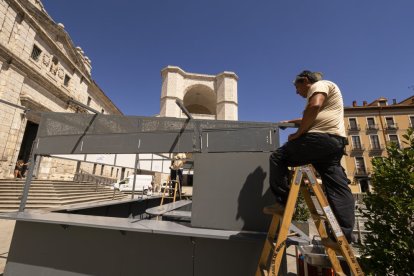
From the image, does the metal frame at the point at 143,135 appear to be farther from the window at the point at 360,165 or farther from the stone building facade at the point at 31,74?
the window at the point at 360,165

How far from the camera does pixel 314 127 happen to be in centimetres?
227

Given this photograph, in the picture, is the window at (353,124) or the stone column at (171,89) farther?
the window at (353,124)

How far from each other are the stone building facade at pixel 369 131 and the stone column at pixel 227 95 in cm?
2191

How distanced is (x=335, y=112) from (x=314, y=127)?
0.31 metres

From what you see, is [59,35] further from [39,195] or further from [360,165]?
[360,165]

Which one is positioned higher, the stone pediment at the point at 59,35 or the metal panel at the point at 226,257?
the stone pediment at the point at 59,35

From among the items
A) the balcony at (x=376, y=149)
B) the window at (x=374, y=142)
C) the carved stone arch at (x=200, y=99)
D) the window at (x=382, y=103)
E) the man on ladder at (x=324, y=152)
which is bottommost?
the man on ladder at (x=324, y=152)

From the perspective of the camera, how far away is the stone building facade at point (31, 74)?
50.6ft

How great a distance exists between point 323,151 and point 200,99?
153 ft

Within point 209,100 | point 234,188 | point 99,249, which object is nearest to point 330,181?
point 234,188

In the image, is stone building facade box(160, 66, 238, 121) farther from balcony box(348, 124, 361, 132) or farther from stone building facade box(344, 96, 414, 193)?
stone building facade box(344, 96, 414, 193)

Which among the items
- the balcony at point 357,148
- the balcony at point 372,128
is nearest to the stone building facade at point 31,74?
the balcony at point 357,148

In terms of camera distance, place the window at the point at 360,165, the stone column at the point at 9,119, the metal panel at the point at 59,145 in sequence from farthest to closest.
Result: the window at the point at 360,165
the stone column at the point at 9,119
the metal panel at the point at 59,145

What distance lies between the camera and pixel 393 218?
2.88 m
